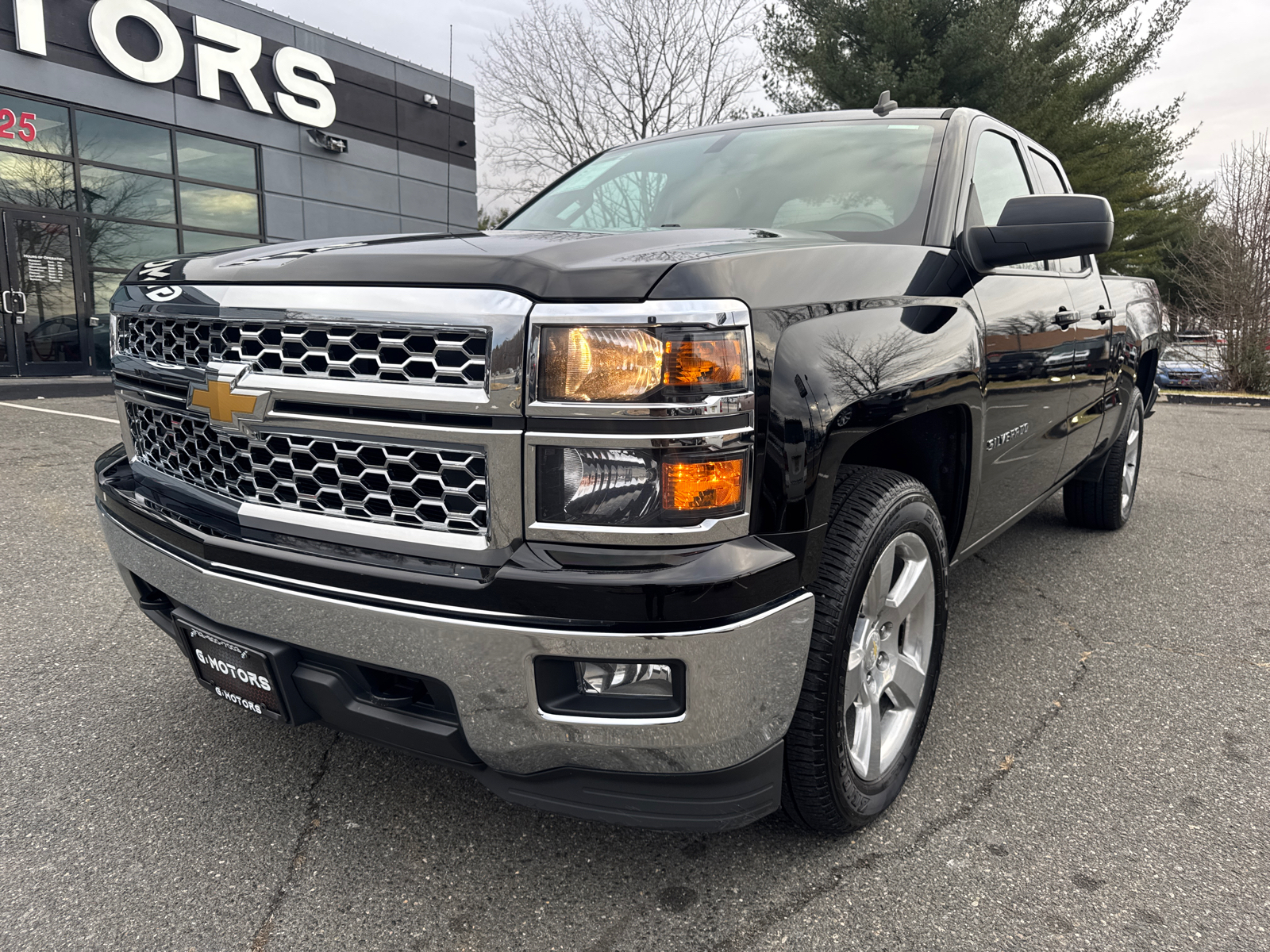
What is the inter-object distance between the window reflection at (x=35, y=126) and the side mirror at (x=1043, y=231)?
14140 millimetres

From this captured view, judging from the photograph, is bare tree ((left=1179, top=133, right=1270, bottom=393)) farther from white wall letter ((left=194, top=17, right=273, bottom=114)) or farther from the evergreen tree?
white wall letter ((left=194, top=17, right=273, bottom=114))

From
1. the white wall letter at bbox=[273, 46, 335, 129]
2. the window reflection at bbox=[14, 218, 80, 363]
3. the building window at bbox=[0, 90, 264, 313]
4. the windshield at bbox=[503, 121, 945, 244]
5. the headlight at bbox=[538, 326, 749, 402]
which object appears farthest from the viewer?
the white wall letter at bbox=[273, 46, 335, 129]

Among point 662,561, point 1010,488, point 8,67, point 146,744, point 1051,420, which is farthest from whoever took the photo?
point 8,67

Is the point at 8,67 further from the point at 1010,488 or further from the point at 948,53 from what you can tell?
the point at 948,53

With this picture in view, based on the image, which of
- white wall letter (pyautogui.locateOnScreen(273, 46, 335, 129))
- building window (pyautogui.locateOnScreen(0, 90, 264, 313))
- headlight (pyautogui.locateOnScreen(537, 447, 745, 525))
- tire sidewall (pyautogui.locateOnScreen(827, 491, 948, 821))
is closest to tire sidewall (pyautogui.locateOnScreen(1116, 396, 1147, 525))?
tire sidewall (pyautogui.locateOnScreen(827, 491, 948, 821))

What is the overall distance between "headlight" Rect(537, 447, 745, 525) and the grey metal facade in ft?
42.4

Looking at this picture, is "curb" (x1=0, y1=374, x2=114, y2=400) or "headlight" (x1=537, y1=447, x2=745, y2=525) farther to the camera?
A: "curb" (x1=0, y1=374, x2=114, y2=400)

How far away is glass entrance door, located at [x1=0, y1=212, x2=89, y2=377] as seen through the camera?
1234 cm

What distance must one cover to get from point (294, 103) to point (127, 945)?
1633 cm

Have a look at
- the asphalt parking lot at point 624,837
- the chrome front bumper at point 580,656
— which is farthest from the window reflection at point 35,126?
the chrome front bumper at point 580,656

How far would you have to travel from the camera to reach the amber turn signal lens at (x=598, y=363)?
1.46m

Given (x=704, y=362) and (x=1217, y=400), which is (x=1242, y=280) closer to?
(x=1217, y=400)

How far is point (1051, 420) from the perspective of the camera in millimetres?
3053

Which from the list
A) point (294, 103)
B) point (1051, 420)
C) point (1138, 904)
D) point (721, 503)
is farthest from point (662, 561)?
point (294, 103)
